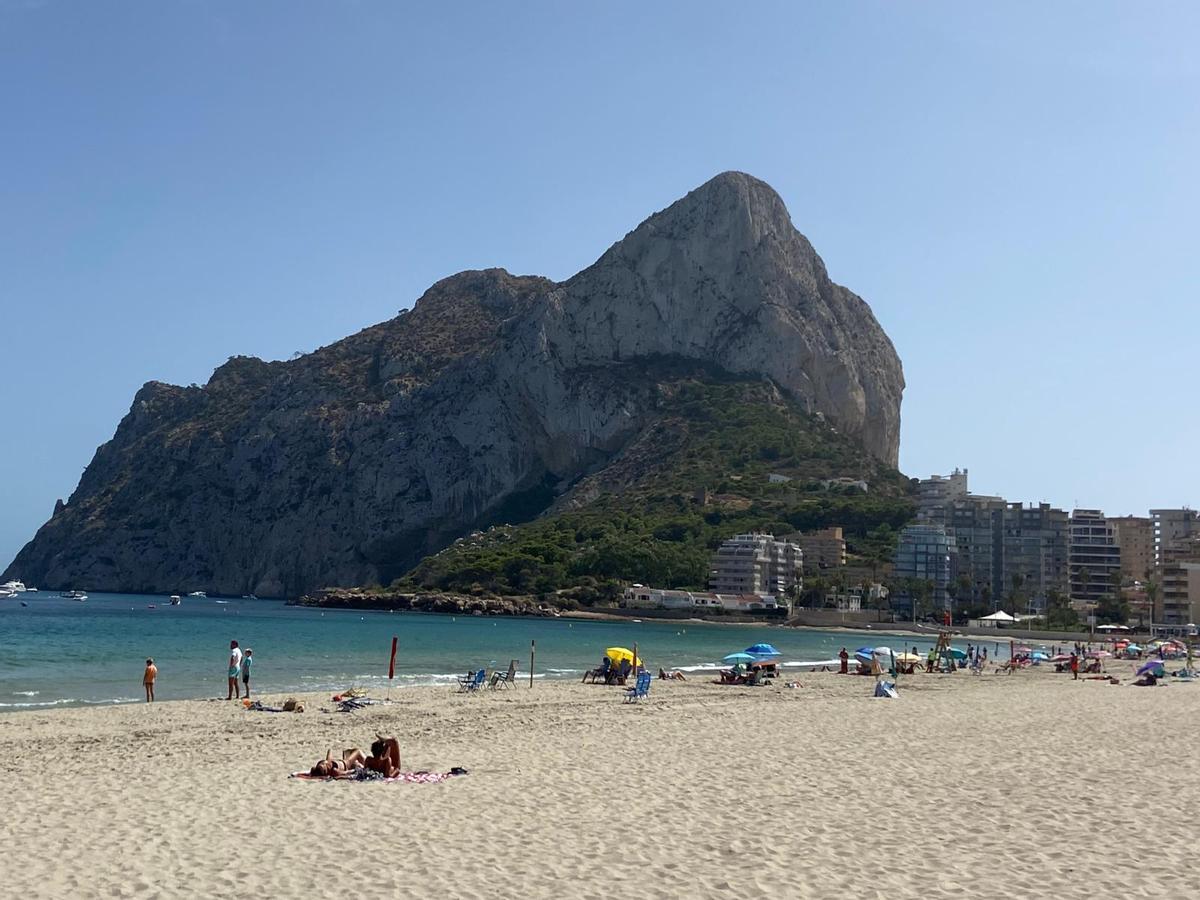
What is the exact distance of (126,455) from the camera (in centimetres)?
18812

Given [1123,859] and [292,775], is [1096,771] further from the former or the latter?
[292,775]

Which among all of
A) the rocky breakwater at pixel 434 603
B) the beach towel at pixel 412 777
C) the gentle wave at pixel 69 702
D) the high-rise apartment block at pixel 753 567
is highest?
the high-rise apartment block at pixel 753 567

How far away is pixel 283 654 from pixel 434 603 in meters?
71.0

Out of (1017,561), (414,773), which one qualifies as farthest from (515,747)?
(1017,561)

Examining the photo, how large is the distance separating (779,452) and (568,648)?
99.3 m

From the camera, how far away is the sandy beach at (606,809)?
8.27 meters

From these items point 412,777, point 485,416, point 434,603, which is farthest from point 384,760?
point 485,416

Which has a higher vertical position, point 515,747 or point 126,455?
point 126,455

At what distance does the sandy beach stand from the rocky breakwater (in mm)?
90107

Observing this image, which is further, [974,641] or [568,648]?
[974,641]

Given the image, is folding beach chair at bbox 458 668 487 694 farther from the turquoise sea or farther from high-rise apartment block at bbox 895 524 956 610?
high-rise apartment block at bbox 895 524 956 610

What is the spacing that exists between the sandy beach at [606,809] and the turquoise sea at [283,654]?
29.1ft

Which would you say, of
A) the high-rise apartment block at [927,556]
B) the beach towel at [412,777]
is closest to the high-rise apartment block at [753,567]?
the high-rise apartment block at [927,556]

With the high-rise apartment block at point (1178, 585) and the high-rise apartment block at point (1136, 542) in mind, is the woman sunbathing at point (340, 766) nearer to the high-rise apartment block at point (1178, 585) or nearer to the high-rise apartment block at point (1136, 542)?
the high-rise apartment block at point (1178, 585)
